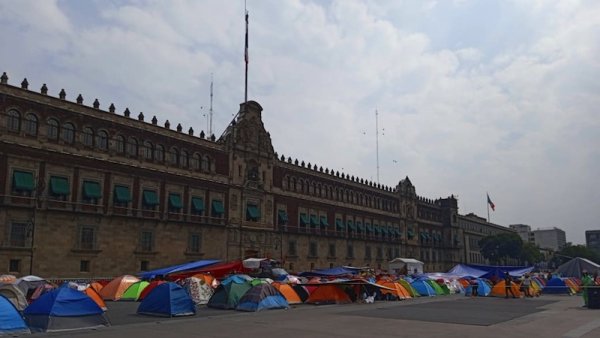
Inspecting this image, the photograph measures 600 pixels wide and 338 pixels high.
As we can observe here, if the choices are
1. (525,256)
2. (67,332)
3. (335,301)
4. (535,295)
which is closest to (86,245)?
(335,301)

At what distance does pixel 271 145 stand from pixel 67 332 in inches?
1726

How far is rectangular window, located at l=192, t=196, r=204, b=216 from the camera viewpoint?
163 feet

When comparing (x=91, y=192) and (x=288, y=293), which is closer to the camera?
(x=288, y=293)

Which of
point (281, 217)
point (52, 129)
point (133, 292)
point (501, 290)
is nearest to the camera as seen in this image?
point (133, 292)

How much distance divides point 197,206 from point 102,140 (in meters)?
11.3

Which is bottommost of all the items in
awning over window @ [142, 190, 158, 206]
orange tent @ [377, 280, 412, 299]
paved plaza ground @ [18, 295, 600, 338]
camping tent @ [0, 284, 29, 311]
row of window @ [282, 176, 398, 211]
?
paved plaza ground @ [18, 295, 600, 338]

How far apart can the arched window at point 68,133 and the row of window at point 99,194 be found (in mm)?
2940

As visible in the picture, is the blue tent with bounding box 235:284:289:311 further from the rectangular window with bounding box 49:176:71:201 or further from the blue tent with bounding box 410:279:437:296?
the rectangular window with bounding box 49:176:71:201

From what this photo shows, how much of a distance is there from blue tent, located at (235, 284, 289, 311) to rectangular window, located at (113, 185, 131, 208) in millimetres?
21333

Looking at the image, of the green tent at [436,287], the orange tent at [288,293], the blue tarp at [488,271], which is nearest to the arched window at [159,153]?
the orange tent at [288,293]

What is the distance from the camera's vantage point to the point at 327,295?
94.8 feet

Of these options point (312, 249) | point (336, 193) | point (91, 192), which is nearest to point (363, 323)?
point (91, 192)

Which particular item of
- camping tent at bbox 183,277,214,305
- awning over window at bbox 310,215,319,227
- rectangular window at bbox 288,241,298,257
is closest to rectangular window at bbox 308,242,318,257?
awning over window at bbox 310,215,319,227

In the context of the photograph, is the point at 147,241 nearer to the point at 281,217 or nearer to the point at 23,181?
the point at 23,181
